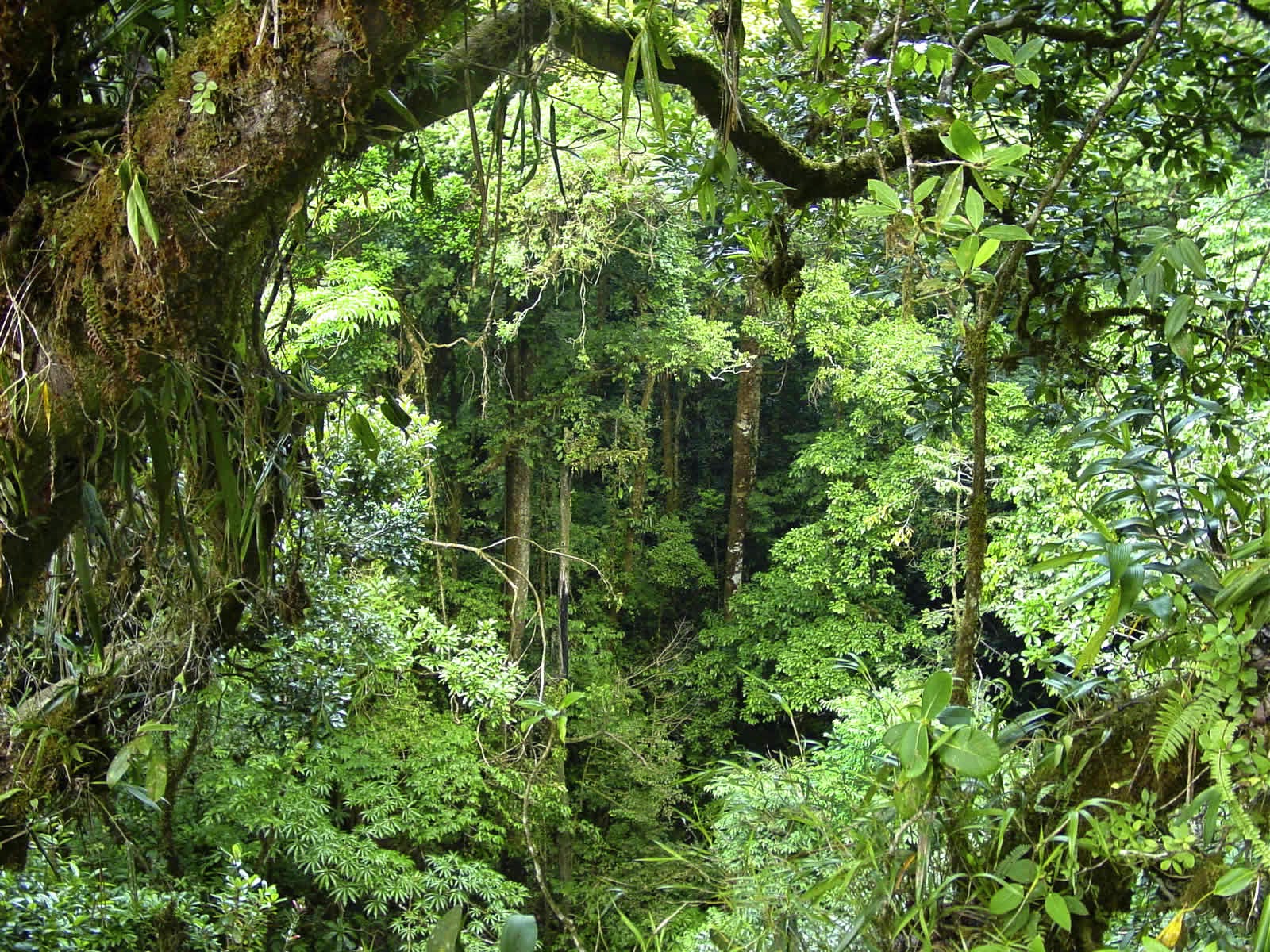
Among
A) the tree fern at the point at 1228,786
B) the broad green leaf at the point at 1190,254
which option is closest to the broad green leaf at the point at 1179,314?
the broad green leaf at the point at 1190,254

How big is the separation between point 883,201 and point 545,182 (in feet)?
21.1

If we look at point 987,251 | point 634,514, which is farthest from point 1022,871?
point 634,514

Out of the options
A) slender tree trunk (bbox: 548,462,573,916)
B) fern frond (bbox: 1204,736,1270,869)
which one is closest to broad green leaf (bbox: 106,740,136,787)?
fern frond (bbox: 1204,736,1270,869)

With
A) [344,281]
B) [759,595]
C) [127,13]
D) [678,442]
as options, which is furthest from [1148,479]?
[678,442]

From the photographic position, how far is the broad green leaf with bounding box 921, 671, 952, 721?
80 cm

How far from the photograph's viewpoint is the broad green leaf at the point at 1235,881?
0.66 m

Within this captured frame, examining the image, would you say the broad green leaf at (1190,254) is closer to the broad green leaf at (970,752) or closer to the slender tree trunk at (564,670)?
the broad green leaf at (970,752)

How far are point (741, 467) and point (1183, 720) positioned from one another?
10193 mm

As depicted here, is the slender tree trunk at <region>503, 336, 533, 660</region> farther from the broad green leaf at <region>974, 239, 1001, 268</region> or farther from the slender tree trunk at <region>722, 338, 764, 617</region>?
the broad green leaf at <region>974, 239, 1001, 268</region>

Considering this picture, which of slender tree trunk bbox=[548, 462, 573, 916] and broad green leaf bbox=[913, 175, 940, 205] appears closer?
broad green leaf bbox=[913, 175, 940, 205]

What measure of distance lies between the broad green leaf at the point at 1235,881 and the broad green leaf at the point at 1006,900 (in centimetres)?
18

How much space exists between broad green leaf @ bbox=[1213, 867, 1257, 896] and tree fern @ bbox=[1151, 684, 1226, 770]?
0.11m

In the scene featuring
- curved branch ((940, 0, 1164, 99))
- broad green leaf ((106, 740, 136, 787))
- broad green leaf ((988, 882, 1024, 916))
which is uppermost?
curved branch ((940, 0, 1164, 99))

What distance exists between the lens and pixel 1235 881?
0.67 m
